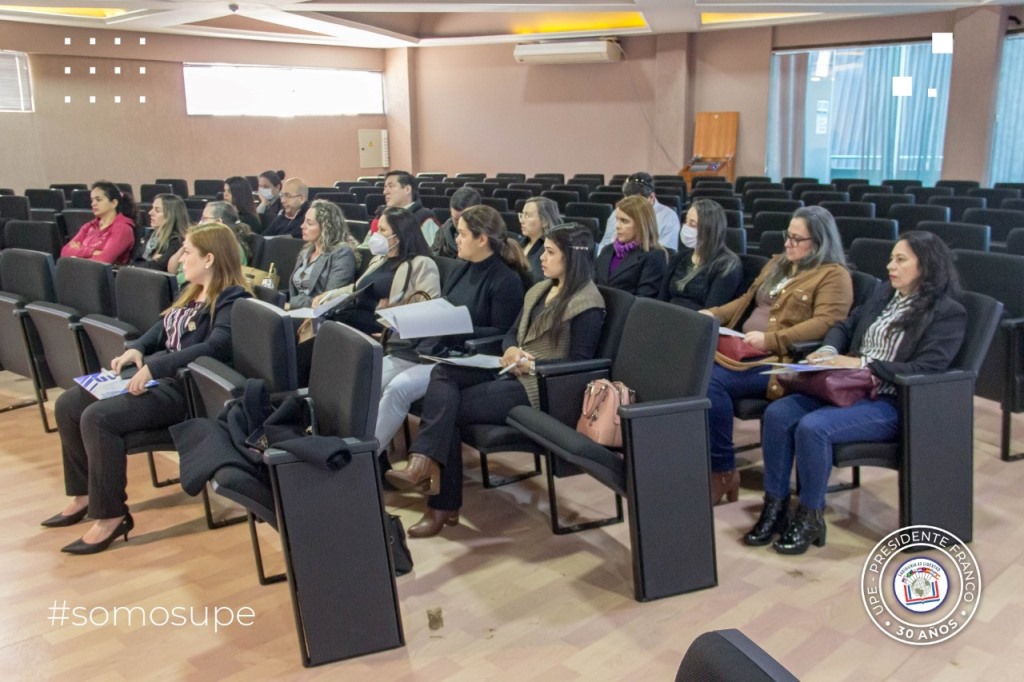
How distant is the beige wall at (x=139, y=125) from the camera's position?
12.6 meters


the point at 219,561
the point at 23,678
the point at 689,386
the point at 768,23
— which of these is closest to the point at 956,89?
the point at 768,23

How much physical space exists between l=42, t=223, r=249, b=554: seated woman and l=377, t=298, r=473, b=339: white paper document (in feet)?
1.95

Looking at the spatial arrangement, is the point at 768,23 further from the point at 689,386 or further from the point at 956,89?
the point at 689,386

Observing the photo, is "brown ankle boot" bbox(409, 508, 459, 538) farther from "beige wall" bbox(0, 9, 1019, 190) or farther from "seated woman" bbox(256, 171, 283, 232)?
"beige wall" bbox(0, 9, 1019, 190)

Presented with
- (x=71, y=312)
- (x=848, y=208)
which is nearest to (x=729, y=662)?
(x=71, y=312)

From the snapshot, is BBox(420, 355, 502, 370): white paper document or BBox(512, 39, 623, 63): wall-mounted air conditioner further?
BBox(512, 39, 623, 63): wall-mounted air conditioner

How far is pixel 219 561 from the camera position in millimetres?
3117

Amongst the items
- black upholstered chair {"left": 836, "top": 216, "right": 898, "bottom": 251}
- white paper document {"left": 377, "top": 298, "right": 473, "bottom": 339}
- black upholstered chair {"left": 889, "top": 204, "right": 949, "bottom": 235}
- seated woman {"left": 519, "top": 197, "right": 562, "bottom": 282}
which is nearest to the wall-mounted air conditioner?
black upholstered chair {"left": 889, "top": 204, "right": 949, "bottom": 235}

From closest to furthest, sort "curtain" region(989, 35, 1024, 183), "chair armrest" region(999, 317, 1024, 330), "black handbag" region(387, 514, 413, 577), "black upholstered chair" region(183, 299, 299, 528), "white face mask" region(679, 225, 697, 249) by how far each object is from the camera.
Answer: "black upholstered chair" region(183, 299, 299, 528) → "black handbag" region(387, 514, 413, 577) → "chair armrest" region(999, 317, 1024, 330) → "white face mask" region(679, 225, 697, 249) → "curtain" region(989, 35, 1024, 183)

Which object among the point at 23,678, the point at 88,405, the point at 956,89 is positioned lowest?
the point at 23,678

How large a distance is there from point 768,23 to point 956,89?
8.83 feet

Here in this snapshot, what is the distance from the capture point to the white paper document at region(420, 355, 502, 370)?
3.29m

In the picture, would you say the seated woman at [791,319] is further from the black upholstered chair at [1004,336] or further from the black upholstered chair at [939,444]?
the black upholstered chair at [1004,336]

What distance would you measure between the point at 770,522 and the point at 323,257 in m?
2.76
